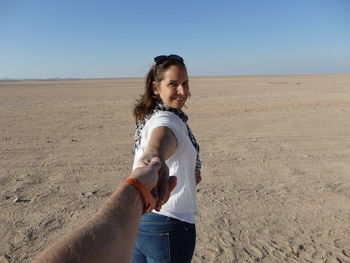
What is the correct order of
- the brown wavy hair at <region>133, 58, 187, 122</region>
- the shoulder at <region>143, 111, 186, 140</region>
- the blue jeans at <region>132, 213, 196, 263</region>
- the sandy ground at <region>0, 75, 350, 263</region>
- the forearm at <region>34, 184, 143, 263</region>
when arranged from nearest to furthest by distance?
the forearm at <region>34, 184, 143, 263</region> → the shoulder at <region>143, 111, 186, 140</region> → the blue jeans at <region>132, 213, 196, 263</region> → the brown wavy hair at <region>133, 58, 187, 122</region> → the sandy ground at <region>0, 75, 350, 263</region>

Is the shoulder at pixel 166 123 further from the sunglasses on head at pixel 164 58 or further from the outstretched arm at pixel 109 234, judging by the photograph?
the outstretched arm at pixel 109 234

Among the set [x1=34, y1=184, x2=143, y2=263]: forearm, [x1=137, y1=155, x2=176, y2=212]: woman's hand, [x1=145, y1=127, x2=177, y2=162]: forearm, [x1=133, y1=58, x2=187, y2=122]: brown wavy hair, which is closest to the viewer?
[x1=34, y1=184, x2=143, y2=263]: forearm

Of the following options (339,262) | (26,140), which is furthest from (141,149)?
(26,140)

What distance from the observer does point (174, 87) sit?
1.82 meters

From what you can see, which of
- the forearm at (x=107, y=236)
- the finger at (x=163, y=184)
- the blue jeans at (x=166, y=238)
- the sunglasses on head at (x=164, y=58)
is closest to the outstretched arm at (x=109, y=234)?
the forearm at (x=107, y=236)

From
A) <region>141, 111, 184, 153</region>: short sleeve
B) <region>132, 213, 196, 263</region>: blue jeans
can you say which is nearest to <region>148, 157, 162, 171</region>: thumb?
<region>141, 111, 184, 153</region>: short sleeve

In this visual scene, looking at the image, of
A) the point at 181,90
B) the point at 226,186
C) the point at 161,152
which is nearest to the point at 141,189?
the point at 161,152

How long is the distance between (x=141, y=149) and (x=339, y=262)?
8.86 feet

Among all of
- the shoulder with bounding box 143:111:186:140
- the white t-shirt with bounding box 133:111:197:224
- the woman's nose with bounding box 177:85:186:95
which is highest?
the woman's nose with bounding box 177:85:186:95

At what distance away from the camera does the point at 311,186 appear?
533cm

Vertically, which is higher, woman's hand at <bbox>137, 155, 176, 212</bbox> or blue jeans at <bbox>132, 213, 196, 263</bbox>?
woman's hand at <bbox>137, 155, 176, 212</bbox>

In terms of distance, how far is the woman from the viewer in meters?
1.60

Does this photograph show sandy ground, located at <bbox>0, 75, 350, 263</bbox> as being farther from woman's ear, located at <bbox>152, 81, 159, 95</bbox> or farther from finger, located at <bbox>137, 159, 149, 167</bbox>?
finger, located at <bbox>137, 159, 149, 167</bbox>

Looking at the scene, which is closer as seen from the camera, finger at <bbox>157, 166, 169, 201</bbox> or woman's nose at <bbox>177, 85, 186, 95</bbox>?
finger at <bbox>157, 166, 169, 201</bbox>
